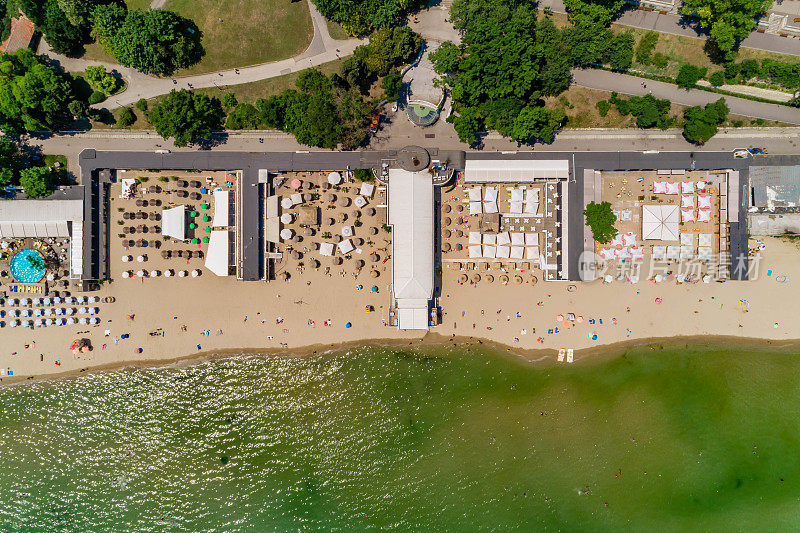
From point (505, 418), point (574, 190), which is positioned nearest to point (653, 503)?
point (505, 418)

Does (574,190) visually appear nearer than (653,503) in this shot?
Yes

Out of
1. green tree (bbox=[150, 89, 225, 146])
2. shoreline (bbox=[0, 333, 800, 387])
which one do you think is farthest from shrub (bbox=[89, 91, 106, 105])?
shoreline (bbox=[0, 333, 800, 387])

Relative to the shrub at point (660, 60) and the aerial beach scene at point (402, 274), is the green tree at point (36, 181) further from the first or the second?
the shrub at point (660, 60)

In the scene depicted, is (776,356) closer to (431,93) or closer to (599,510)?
(599,510)

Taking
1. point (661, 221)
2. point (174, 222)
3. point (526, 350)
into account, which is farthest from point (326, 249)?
point (661, 221)

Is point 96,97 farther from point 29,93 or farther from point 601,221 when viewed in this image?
point 601,221

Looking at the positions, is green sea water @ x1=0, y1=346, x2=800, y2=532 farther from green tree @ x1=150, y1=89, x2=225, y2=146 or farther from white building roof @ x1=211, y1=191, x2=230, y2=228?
green tree @ x1=150, y1=89, x2=225, y2=146
